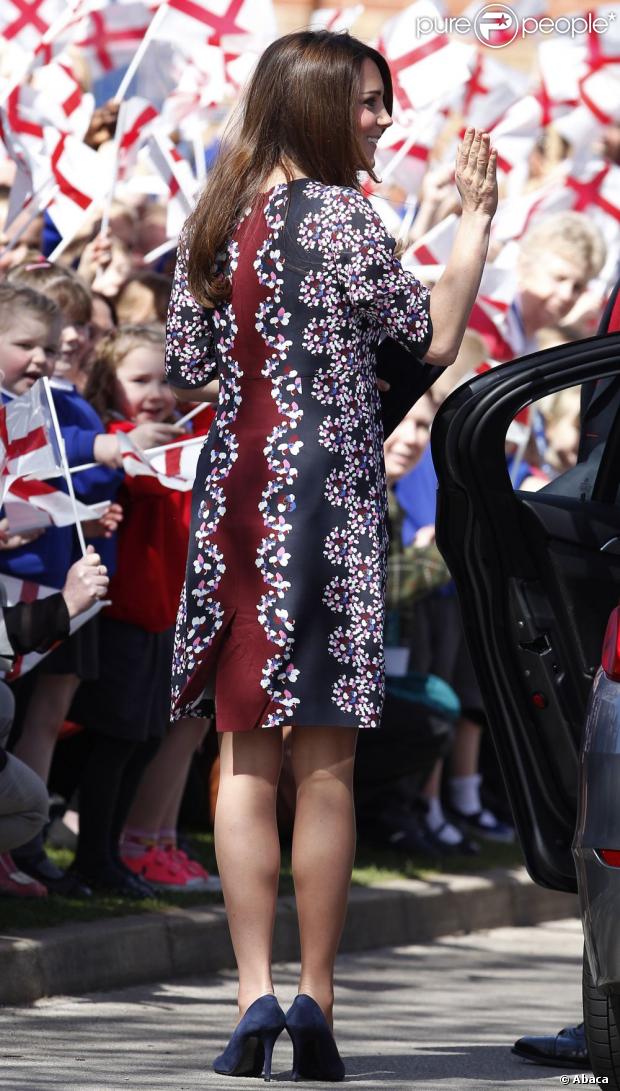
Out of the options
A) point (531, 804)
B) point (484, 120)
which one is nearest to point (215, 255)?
point (531, 804)

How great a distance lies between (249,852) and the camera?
440 cm

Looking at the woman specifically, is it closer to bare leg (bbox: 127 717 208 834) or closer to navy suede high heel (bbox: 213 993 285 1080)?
navy suede high heel (bbox: 213 993 285 1080)

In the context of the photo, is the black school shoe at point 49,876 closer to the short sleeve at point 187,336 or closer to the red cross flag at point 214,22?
the short sleeve at point 187,336

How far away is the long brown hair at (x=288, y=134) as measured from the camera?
4504 mm

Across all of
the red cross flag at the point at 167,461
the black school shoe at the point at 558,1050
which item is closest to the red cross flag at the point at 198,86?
the red cross flag at the point at 167,461

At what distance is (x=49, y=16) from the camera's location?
30.7 ft

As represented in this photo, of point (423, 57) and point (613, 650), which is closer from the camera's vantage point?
point (613, 650)

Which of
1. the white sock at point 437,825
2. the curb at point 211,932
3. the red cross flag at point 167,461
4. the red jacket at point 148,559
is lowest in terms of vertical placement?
the curb at point 211,932

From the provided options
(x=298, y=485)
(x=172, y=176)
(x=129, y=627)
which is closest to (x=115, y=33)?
(x=172, y=176)

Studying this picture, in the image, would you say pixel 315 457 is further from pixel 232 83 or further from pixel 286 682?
pixel 232 83

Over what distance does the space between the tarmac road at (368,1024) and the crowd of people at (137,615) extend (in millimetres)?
685

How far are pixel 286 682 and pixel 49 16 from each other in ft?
19.1

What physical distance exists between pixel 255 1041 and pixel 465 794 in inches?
196

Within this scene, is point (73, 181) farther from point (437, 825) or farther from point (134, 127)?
point (437, 825)
